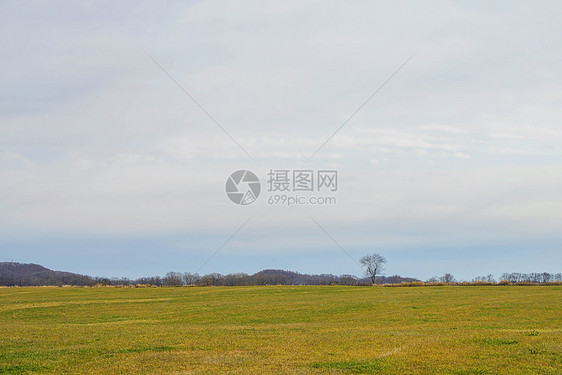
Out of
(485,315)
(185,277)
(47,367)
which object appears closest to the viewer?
(47,367)

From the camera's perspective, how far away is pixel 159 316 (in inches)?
1617

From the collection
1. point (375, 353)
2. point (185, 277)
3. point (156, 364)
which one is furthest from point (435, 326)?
point (185, 277)

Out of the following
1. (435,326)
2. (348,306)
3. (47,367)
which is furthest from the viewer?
(348,306)

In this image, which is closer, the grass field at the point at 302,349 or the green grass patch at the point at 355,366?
the green grass patch at the point at 355,366

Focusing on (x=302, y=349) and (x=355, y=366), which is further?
(x=302, y=349)

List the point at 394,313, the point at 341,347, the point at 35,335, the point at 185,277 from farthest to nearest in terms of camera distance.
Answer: the point at 185,277, the point at 394,313, the point at 35,335, the point at 341,347

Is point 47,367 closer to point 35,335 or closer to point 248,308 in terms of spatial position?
point 35,335

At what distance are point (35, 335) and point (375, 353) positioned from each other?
17.6 meters

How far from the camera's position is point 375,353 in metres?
18.1

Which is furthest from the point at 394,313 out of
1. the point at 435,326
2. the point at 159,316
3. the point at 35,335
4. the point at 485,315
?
the point at 35,335

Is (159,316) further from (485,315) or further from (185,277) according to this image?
(185,277)

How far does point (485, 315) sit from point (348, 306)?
1286 cm

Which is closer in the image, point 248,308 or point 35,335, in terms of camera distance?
point 35,335

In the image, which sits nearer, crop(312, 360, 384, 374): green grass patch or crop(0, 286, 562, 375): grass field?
crop(312, 360, 384, 374): green grass patch
